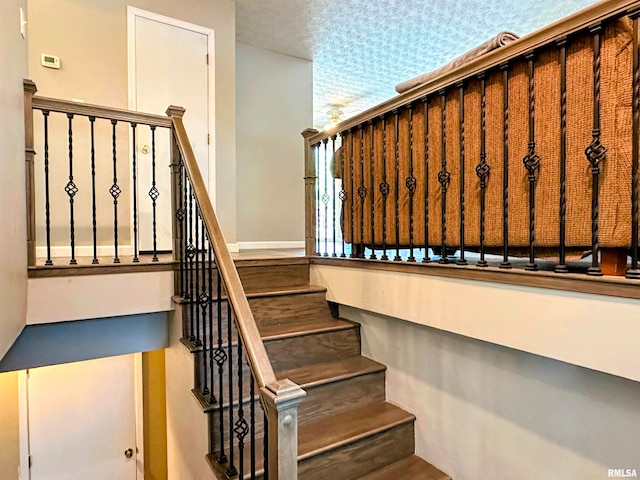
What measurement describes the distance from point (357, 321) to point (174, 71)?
2.77 metres

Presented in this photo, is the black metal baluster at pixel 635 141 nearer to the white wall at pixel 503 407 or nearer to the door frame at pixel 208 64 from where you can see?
the white wall at pixel 503 407

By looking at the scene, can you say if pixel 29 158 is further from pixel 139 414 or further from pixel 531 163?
pixel 139 414

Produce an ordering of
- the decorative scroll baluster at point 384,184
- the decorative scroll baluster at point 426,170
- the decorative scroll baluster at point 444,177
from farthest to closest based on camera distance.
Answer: the decorative scroll baluster at point 384,184
the decorative scroll baluster at point 426,170
the decorative scroll baluster at point 444,177

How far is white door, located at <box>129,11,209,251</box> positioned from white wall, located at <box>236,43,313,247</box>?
0.95 metres

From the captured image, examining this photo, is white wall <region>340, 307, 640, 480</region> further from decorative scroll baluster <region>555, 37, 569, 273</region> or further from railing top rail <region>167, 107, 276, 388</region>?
railing top rail <region>167, 107, 276, 388</region>

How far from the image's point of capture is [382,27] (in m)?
4.14

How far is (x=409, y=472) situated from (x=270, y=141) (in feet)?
12.7

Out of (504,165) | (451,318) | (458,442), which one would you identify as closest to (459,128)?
(504,165)

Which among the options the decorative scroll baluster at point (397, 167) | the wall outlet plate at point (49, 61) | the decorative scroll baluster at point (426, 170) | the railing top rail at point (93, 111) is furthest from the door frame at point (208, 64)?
the decorative scroll baluster at point (426, 170)

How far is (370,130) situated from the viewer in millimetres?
2332

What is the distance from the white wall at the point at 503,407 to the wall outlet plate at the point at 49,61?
10.2 feet

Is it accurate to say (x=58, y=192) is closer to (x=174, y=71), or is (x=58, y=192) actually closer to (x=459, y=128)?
(x=174, y=71)

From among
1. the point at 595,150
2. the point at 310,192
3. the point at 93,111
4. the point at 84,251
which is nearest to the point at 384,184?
the point at 310,192

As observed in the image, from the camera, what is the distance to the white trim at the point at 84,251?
3.02 meters
